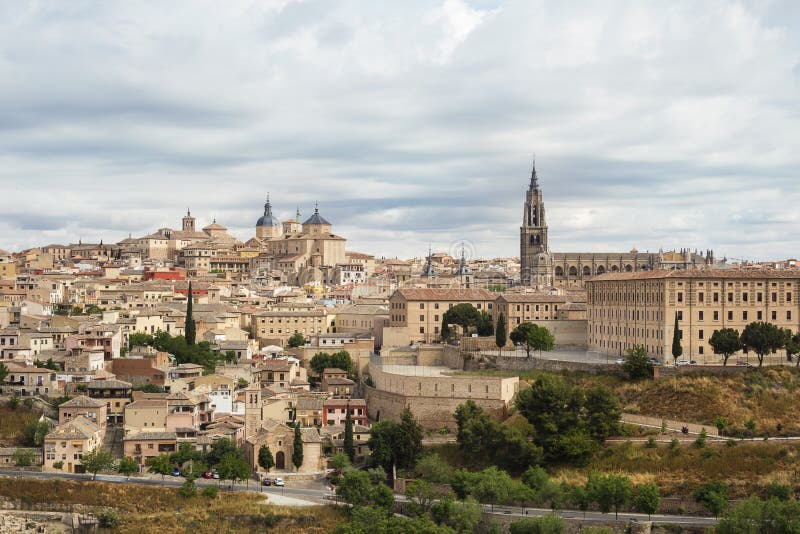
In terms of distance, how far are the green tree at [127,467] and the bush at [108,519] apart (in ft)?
8.97

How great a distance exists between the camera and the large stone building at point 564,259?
129250 millimetres

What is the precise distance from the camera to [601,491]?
4219 cm

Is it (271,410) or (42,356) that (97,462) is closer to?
(271,410)

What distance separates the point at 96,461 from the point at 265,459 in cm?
722

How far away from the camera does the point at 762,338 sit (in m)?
51.3

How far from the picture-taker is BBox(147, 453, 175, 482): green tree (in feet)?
155

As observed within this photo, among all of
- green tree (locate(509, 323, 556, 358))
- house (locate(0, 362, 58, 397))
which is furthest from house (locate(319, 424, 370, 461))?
house (locate(0, 362, 58, 397))

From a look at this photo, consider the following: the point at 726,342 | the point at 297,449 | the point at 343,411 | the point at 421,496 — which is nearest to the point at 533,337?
the point at 726,342

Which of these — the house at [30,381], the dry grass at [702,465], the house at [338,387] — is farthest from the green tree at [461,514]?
the house at [30,381]

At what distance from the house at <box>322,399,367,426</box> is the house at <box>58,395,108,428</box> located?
36.4 feet

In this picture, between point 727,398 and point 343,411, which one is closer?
point 727,398

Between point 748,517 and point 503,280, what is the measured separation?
10347cm

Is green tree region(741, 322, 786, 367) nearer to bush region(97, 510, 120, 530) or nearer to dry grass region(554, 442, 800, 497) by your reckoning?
dry grass region(554, 442, 800, 497)

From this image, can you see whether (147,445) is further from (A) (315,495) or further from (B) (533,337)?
(B) (533,337)
